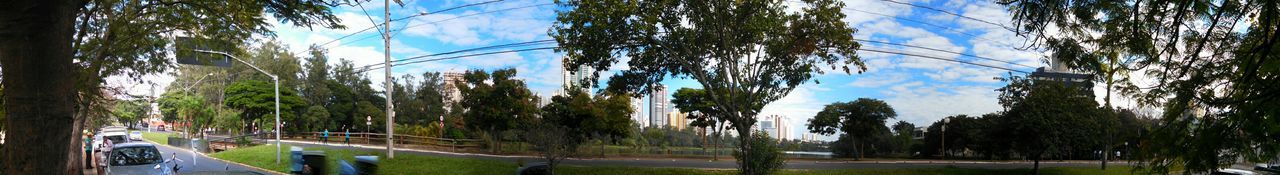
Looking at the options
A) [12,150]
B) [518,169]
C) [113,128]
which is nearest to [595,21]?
[518,169]

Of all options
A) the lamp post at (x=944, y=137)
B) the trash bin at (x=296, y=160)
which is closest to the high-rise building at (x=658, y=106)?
the lamp post at (x=944, y=137)

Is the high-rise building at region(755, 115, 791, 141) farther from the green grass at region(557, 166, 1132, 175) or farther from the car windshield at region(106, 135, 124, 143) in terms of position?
the car windshield at region(106, 135, 124, 143)

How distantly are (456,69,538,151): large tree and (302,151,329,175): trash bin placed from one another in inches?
190

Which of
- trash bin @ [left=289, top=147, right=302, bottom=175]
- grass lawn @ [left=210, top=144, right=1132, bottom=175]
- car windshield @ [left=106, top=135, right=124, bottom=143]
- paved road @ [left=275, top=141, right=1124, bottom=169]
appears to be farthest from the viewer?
car windshield @ [left=106, top=135, right=124, bottom=143]

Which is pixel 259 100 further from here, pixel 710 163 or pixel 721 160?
pixel 721 160

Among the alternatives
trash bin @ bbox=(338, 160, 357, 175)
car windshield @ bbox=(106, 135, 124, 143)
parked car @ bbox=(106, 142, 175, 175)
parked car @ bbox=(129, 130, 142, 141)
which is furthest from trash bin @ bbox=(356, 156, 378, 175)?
car windshield @ bbox=(106, 135, 124, 143)

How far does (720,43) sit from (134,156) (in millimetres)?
11429

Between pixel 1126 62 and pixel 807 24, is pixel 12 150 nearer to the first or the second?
pixel 1126 62

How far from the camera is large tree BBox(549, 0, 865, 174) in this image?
48.0 ft

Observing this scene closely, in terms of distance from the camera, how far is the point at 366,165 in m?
9.46

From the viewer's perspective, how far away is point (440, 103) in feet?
44.2

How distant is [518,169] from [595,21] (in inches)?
126

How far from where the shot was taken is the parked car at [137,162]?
12.5 m

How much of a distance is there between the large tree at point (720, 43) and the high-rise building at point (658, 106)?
0.62 meters
